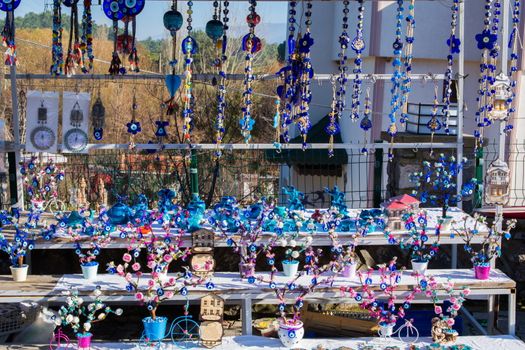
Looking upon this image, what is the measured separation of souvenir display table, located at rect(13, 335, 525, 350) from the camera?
3.80 meters

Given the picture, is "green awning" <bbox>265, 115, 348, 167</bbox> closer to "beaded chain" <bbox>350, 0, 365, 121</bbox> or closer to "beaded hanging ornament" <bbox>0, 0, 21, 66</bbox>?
"beaded chain" <bbox>350, 0, 365, 121</bbox>

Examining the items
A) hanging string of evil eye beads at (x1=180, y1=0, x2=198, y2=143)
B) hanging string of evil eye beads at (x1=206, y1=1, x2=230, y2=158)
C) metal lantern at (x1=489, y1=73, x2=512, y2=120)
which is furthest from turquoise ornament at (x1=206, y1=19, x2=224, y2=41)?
metal lantern at (x1=489, y1=73, x2=512, y2=120)

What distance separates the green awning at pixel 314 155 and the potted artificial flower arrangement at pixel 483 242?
3111 mm

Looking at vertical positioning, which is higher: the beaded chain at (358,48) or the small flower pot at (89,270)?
the beaded chain at (358,48)

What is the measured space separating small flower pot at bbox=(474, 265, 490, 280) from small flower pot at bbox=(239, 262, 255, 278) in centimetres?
129

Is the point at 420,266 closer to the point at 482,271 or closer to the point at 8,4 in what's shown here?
the point at 482,271

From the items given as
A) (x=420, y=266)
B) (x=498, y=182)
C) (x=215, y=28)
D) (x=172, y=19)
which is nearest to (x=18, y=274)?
(x=172, y=19)

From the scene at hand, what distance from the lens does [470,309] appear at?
539 centimetres

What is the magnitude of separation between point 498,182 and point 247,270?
5.30ft

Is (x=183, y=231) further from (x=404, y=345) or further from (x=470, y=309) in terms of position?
(x=470, y=309)

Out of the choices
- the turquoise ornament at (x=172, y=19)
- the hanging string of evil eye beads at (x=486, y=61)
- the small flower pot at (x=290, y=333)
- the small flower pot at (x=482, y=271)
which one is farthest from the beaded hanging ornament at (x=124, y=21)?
the small flower pot at (x=482, y=271)

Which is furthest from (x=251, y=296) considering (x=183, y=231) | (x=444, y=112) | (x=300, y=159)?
(x=300, y=159)

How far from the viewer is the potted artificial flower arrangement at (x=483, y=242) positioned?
416cm

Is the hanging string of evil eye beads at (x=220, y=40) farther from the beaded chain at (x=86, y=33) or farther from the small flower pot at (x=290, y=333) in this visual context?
the small flower pot at (x=290, y=333)
